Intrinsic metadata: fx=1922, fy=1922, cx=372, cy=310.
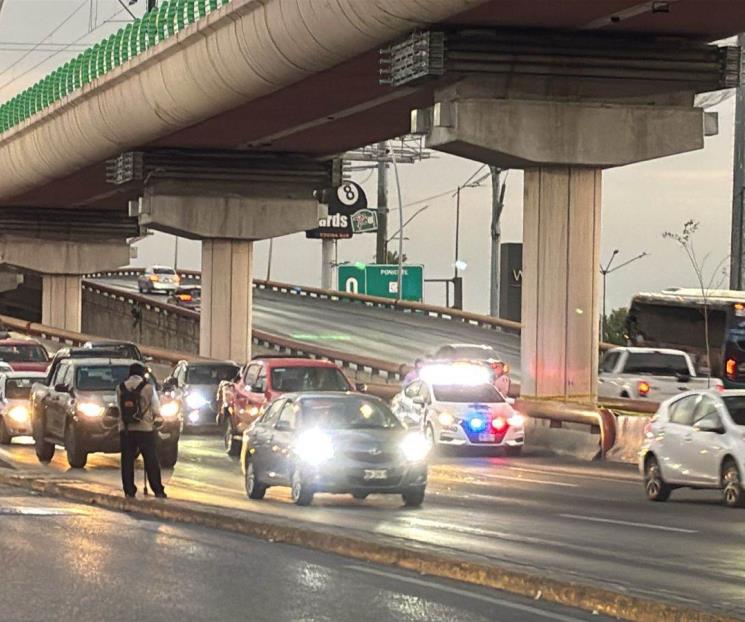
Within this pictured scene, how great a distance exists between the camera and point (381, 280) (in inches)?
4592

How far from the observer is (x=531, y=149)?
36938mm

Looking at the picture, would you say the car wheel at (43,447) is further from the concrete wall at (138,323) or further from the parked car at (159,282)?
the parked car at (159,282)

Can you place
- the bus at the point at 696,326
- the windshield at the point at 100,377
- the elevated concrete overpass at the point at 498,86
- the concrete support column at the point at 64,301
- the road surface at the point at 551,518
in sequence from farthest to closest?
the concrete support column at the point at 64,301 → the bus at the point at 696,326 → the elevated concrete overpass at the point at 498,86 → the windshield at the point at 100,377 → the road surface at the point at 551,518

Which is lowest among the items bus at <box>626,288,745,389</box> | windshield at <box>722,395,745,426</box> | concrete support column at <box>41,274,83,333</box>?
windshield at <box>722,395,745,426</box>

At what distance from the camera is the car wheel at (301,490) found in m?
23.6

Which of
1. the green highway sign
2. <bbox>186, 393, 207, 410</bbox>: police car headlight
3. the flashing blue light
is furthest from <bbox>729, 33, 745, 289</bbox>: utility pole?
the green highway sign

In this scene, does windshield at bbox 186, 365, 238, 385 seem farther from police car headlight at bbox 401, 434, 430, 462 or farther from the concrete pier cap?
police car headlight at bbox 401, 434, 430, 462

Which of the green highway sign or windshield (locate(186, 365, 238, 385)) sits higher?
the green highway sign

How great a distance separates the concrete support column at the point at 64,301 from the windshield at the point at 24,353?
4076 cm

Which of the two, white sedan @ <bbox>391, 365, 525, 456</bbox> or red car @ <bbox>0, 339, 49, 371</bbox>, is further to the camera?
red car @ <bbox>0, 339, 49, 371</bbox>

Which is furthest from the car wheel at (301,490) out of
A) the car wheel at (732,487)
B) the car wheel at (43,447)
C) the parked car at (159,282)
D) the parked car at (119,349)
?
the parked car at (159,282)

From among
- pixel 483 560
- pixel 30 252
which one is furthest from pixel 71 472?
pixel 30 252

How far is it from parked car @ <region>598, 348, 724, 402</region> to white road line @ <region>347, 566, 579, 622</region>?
25.9m

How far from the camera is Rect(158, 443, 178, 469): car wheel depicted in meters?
31.6
